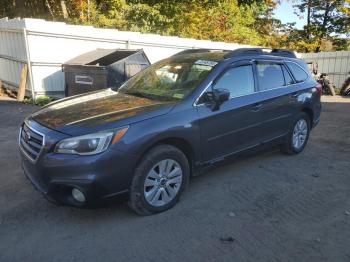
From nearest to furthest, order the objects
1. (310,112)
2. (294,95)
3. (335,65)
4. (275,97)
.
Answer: (275,97)
(294,95)
(310,112)
(335,65)

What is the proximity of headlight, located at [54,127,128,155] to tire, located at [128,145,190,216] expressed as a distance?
0.47m

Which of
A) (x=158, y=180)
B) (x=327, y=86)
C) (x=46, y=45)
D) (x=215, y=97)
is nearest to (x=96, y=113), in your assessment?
(x=158, y=180)

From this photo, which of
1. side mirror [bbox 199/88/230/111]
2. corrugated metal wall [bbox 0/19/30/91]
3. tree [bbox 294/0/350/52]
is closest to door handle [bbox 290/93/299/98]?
side mirror [bbox 199/88/230/111]

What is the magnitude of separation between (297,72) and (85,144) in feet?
13.2

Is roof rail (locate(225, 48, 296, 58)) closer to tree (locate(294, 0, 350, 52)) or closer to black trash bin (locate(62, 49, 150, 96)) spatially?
black trash bin (locate(62, 49, 150, 96))

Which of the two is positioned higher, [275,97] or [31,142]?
[275,97]

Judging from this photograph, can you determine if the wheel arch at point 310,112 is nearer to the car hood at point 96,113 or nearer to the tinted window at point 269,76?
the tinted window at point 269,76

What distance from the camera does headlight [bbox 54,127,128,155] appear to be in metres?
3.48

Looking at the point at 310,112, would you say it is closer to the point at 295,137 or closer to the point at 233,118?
the point at 295,137

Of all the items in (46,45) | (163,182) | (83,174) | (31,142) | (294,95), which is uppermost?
(46,45)

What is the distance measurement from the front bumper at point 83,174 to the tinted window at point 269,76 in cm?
246

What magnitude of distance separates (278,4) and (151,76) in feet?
81.5

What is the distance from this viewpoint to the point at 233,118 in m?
4.65

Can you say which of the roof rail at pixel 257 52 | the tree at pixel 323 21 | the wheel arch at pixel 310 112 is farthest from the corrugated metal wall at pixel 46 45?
the tree at pixel 323 21
